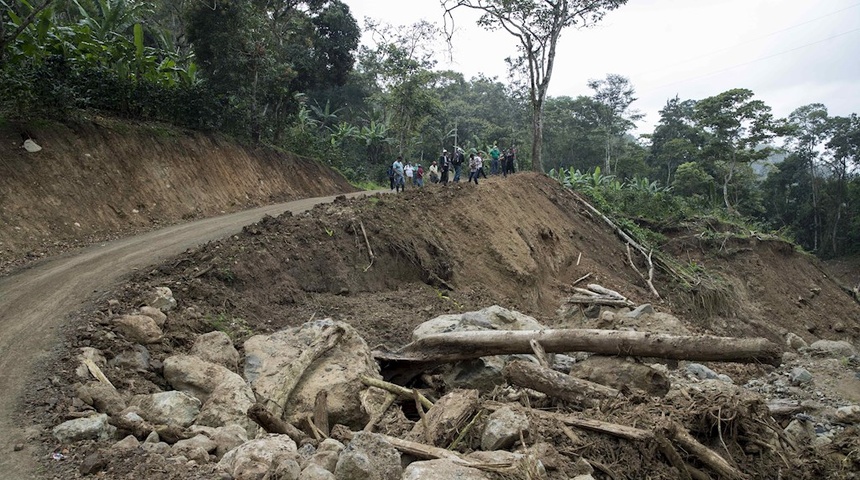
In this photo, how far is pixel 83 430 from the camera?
16.8ft

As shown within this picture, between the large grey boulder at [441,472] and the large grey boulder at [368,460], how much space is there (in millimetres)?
161

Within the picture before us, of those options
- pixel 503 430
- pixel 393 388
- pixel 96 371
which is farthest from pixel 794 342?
pixel 96 371

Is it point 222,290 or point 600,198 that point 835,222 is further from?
point 222,290

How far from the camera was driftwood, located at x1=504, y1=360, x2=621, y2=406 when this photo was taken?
6.39 metres

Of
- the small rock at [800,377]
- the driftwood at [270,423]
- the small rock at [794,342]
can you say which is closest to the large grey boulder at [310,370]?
the driftwood at [270,423]

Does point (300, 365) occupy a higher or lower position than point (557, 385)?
higher

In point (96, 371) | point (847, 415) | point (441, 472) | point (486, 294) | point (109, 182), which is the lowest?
point (847, 415)

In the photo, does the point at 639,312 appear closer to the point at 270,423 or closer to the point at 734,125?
the point at 270,423

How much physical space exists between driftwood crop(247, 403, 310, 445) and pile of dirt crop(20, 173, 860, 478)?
0.93 meters

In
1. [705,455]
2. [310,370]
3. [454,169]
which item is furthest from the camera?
[454,169]

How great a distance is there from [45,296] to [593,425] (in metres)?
7.85

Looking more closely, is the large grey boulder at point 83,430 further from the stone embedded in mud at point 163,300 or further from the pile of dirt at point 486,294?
the stone embedded in mud at point 163,300

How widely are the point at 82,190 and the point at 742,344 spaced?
1421 cm

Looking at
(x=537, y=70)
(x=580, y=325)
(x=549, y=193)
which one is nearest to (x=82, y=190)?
(x=580, y=325)
